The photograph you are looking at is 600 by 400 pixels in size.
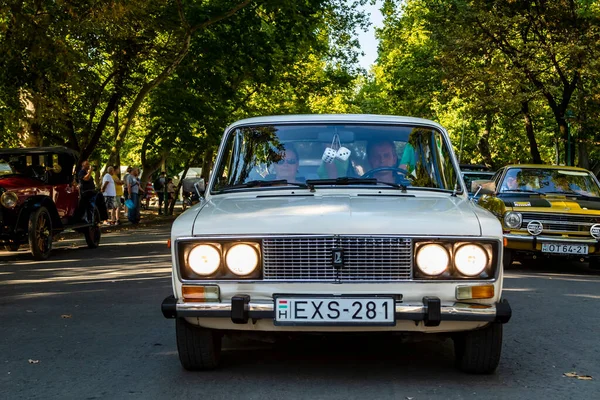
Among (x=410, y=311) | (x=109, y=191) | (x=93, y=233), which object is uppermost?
(x=410, y=311)

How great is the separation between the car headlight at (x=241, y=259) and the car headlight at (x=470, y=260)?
1200 millimetres

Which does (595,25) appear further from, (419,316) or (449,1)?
(419,316)

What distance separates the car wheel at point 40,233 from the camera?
51.0 ft

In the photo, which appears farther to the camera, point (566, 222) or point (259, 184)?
point (566, 222)

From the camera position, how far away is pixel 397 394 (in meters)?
5.42

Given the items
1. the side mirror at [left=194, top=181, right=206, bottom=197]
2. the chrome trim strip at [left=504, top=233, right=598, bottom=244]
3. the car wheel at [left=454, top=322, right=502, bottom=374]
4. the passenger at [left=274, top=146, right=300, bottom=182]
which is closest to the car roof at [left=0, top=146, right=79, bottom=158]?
the chrome trim strip at [left=504, top=233, right=598, bottom=244]

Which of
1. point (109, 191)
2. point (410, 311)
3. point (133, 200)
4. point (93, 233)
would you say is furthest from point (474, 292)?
point (133, 200)

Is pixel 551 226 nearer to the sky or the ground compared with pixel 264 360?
nearer to the sky

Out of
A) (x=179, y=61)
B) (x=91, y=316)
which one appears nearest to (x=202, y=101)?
(x=179, y=61)

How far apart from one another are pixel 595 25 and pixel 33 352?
2272cm

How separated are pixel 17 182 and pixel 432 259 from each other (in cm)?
1220

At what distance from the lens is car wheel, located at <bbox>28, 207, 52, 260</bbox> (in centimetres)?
1555

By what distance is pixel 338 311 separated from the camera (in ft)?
17.5

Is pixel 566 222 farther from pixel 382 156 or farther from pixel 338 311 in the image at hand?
pixel 338 311
